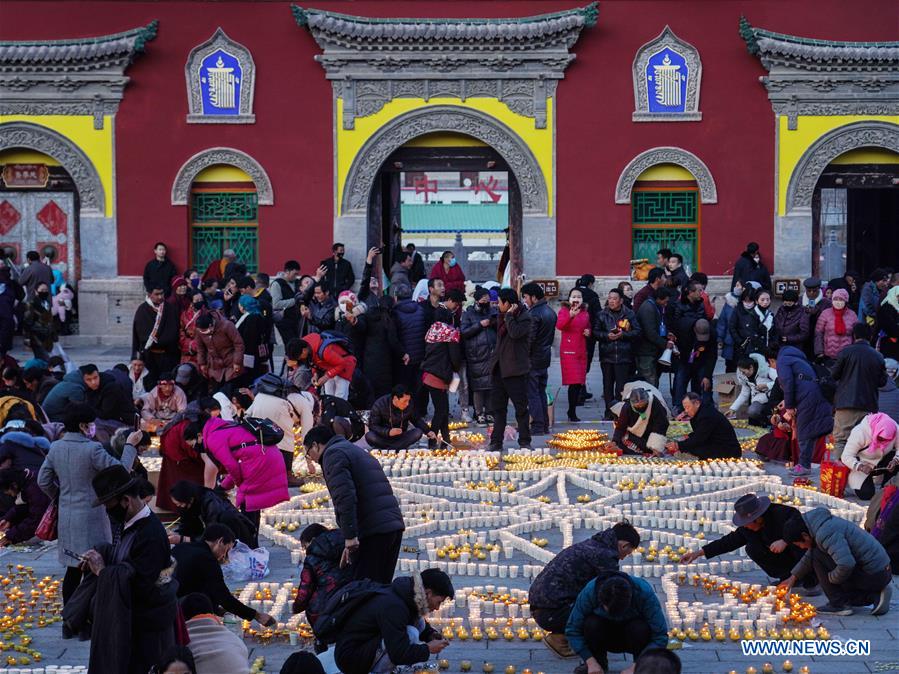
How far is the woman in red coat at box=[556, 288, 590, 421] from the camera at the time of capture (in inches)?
609

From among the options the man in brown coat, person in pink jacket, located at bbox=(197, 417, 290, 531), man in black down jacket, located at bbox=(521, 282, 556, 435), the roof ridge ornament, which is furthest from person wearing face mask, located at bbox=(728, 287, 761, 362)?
person in pink jacket, located at bbox=(197, 417, 290, 531)

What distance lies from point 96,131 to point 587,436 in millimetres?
10086

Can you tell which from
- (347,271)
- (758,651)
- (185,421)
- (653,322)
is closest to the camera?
(758,651)

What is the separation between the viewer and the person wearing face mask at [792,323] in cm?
1553

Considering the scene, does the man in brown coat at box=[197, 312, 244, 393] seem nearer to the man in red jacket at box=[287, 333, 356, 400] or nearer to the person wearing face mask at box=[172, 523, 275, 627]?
the man in red jacket at box=[287, 333, 356, 400]

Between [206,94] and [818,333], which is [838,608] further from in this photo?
[206,94]

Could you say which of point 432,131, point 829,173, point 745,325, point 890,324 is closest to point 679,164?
point 829,173

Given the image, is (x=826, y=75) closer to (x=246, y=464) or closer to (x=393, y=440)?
(x=393, y=440)

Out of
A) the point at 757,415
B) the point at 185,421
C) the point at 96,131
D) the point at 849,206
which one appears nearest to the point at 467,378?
the point at 757,415

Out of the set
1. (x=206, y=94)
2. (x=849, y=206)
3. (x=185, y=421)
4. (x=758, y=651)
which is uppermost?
(x=206, y=94)

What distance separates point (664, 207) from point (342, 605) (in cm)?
1456

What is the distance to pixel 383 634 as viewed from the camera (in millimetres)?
7168

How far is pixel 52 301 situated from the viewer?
20.5 meters

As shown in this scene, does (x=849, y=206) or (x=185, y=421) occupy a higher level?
(x=849, y=206)
